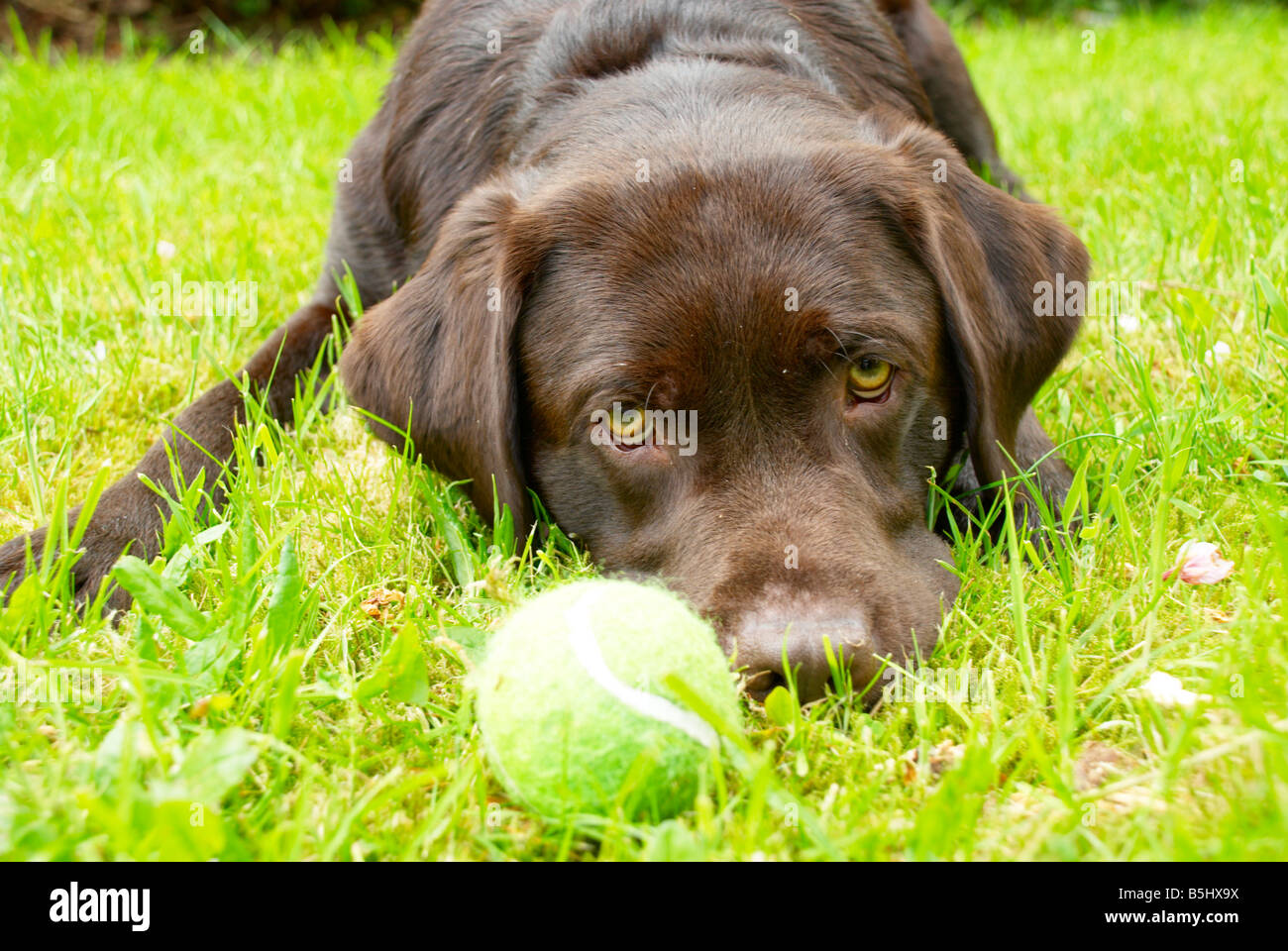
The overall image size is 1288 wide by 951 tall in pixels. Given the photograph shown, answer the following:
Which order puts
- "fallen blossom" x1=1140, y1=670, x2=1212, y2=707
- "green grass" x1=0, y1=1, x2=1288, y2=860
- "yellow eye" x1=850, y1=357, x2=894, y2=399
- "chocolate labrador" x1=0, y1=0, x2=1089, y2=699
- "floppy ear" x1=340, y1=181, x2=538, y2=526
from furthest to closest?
"floppy ear" x1=340, y1=181, x2=538, y2=526
"yellow eye" x1=850, y1=357, x2=894, y2=399
"chocolate labrador" x1=0, y1=0, x2=1089, y2=699
"fallen blossom" x1=1140, y1=670, x2=1212, y2=707
"green grass" x1=0, y1=1, x2=1288, y2=860

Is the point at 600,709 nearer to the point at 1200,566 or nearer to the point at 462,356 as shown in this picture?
the point at 462,356

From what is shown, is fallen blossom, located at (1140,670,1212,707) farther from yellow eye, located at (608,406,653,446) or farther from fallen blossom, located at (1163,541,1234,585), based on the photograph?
yellow eye, located at (608,406,653,446)

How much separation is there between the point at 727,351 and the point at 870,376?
32cm

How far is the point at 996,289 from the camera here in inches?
108

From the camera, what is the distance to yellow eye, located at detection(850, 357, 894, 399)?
8.04ft

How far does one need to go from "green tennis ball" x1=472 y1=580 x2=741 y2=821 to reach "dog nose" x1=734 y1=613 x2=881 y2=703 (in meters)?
0.20

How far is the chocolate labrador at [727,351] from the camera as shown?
90.7 inches

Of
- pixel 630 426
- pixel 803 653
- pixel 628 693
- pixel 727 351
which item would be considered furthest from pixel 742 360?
pixel 628 693

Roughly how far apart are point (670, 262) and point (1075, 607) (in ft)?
3.33

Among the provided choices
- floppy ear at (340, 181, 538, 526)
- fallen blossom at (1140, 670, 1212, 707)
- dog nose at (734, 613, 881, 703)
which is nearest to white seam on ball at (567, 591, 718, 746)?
dog nose at (734, 613, 881, 703)

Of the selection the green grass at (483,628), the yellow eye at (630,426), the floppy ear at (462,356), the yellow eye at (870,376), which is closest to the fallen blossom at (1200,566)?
the green grass at (483,628)

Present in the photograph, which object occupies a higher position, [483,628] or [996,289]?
[996,289]
